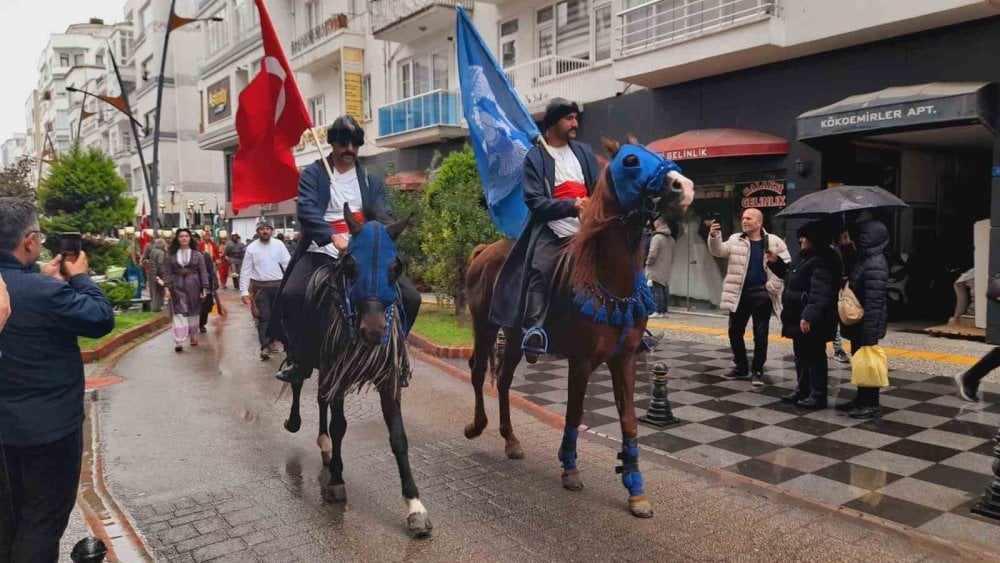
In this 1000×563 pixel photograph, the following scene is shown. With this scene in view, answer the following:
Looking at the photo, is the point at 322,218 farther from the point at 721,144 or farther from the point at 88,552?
the point at 721,144

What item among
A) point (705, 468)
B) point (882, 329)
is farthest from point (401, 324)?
point (882, 329)

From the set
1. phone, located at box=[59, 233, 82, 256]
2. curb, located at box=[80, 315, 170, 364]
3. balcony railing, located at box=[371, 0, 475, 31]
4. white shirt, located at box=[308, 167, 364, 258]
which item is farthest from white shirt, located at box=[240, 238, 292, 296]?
balcony railing, located at box=[371, 0, 475, 31]

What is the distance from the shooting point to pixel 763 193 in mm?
14258

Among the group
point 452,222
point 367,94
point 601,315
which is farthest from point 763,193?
point 367,94

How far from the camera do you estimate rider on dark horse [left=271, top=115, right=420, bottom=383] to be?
5.07 meters

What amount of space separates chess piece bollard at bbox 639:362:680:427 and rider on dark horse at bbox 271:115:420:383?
270cm

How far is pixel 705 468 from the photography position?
5.49m

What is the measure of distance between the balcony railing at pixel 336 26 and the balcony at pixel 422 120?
443cm

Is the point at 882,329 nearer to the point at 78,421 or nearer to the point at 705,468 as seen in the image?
the point at 705,468

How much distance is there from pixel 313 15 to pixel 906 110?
26467mm

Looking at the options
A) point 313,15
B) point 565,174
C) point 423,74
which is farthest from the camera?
point 313,15

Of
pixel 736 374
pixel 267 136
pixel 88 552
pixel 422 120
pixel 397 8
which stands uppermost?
pixel 397 8

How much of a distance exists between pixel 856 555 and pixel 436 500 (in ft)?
8.64

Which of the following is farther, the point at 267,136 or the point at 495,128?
the point at 495,128
